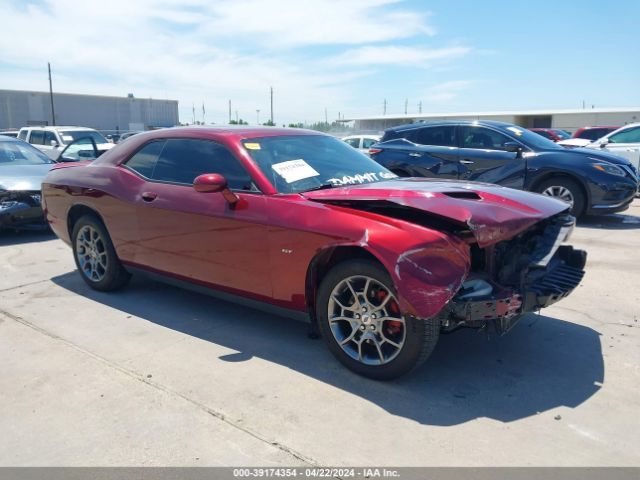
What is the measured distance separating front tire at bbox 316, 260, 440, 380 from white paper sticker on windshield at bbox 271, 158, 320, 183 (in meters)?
0.88

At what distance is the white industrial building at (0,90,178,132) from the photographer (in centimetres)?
5872

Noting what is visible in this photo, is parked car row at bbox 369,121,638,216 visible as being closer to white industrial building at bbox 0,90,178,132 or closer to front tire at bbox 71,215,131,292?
front tire at bbox 71,215,131,292

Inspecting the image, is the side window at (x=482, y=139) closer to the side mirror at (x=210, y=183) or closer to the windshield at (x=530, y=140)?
the windshield at (x=530, y=140)

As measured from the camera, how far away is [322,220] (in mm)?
3512

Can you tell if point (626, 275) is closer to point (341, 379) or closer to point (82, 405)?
point (341, 379)

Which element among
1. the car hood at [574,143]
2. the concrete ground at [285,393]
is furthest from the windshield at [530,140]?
the concrete ground at [285,393]

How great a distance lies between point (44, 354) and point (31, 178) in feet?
16.2

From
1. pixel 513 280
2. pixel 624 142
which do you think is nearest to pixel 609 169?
pixel 624 142

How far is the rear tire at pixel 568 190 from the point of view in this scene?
854cm

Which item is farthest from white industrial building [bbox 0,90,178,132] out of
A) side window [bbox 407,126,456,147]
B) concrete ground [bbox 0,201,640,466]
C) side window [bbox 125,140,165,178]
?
concrete ground [bbox 0,201,640,466]

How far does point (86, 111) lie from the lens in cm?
6450

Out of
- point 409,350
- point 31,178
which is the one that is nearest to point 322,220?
point 409,350

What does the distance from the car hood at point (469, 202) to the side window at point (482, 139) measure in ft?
17.0

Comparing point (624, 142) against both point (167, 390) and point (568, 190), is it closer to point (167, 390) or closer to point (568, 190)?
point (568, 190)
